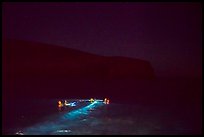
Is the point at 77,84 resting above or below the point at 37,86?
above

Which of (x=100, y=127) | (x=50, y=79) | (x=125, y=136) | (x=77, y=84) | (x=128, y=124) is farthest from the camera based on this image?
(x=77, y=84)

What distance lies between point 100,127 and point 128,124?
10.5 ft

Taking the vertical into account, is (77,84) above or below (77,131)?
above

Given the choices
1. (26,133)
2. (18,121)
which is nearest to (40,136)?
(26,133)

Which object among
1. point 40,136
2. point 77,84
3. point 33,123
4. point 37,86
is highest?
point 77,84

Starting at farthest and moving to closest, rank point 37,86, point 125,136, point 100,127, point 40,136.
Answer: point 37,86 → point 100,127 → point 125,136 → point 40,136

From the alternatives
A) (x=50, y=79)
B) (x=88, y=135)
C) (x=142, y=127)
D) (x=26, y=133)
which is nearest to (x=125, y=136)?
(x=88, y=135)

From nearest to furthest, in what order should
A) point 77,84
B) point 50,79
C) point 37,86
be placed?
point 37,86 < point 50,79 < point 77,84

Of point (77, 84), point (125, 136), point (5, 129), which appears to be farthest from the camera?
point (77, 84)

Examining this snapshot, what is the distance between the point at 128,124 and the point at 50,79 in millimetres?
72575

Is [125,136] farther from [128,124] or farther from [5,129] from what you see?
[5,129]

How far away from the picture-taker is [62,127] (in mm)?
20875

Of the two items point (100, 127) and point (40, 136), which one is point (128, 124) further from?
point (40, 136)

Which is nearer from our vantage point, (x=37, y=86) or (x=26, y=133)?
(x=26, y=133)
